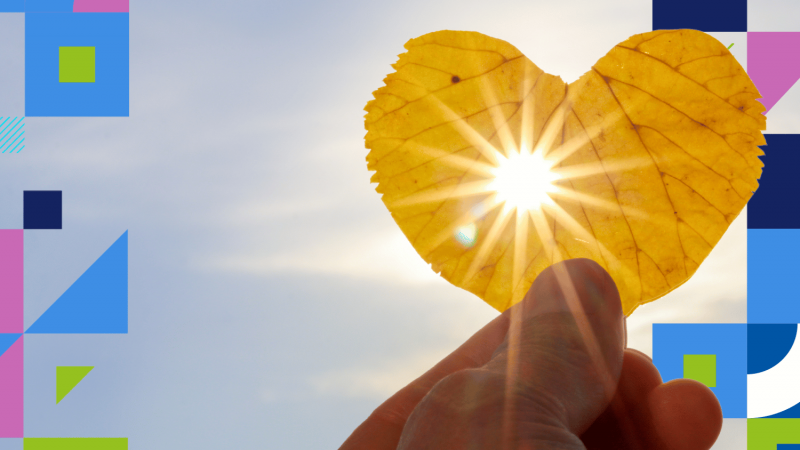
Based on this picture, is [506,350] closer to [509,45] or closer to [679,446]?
[679,446]

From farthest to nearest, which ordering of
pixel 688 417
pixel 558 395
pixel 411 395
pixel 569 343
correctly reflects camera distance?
pixel 411 395, pixel 688 417, pixel 569 343, pixel 558 395

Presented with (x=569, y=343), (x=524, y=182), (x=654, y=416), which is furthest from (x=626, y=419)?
(x=524, y=182)

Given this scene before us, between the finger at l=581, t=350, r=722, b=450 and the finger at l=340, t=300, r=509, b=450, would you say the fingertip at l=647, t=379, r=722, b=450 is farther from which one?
the finger at l=340, t=300, r=509, b=450

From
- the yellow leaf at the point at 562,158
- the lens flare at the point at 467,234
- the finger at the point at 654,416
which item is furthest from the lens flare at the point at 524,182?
the finger at the point at 654,416

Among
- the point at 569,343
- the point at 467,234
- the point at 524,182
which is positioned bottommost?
the point at 569,343

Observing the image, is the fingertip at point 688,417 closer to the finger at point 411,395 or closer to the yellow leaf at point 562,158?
the yellow leaf at point 562,158

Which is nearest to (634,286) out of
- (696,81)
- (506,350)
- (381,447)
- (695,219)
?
(695,219)

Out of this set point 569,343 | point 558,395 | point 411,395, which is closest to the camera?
point 558,395

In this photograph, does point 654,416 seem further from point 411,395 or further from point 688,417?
point 411,395

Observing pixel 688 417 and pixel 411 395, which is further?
pixel 411 395
